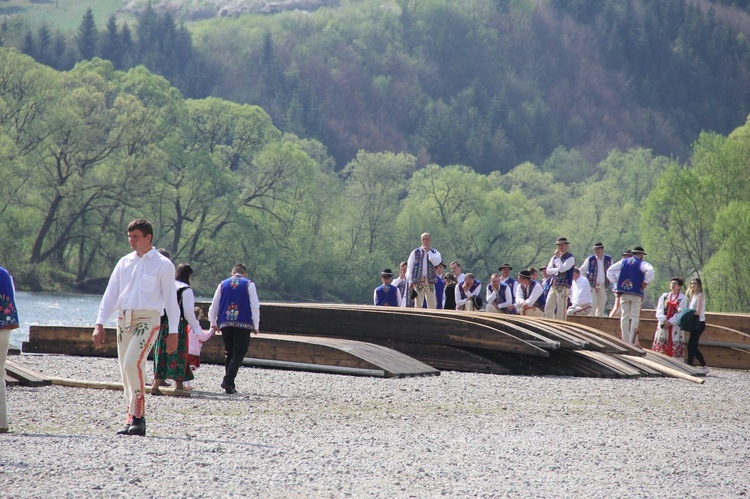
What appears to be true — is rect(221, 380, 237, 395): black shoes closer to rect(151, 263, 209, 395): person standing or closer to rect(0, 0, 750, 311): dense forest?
rect(151, 263, 209, 395): person standing

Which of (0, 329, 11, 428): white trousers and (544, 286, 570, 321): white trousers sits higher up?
(544, 286, 570, 321): white trousers

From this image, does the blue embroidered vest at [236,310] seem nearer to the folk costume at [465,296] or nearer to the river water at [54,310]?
the folk costume at [465,296]

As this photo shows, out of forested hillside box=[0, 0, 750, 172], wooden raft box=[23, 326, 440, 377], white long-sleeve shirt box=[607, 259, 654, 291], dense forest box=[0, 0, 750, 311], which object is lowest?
wooden raft box=[23, 326, 440, 377]

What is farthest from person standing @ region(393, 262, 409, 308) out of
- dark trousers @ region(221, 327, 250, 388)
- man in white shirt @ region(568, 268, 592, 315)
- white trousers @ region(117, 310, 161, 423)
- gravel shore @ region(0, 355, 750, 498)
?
white trousers @ region(117, 310, 161, 423)

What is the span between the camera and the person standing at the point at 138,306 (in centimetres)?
926

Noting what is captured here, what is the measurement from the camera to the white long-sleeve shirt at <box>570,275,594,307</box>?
2322 cm

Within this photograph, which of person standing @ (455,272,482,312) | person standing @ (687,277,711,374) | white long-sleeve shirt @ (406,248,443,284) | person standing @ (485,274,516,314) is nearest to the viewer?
person standing @ (687,277,711,374)

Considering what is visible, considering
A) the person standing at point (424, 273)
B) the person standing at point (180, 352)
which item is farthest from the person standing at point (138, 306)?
the person standing at point (424, 273)

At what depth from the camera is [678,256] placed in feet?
183

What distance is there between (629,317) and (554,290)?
193 centimetres

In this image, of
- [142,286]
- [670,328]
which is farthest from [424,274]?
[142,286]

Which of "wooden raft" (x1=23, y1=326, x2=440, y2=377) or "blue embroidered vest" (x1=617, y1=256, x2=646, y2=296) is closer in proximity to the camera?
"wooden raft" (x1=23, y1=326, x2=440, y2=377)

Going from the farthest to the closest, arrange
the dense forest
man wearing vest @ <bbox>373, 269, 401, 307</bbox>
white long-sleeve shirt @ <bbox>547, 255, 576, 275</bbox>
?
the dense forest, man wearing vest @ <bbox>373, 269, 401, 307</bbox>, white long-sleeve shirt @ <bbox>547, 255, 576, 275</bbox>

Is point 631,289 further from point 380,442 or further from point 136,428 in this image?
point 136,428
